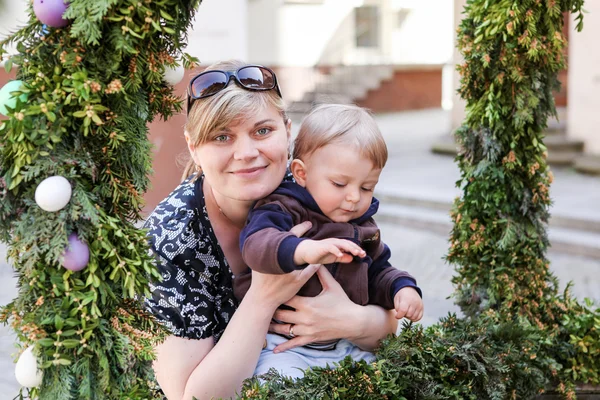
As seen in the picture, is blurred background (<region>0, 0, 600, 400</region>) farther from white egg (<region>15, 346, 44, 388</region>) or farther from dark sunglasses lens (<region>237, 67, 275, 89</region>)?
white egg (<region>15, 346, 44, 388</region>)

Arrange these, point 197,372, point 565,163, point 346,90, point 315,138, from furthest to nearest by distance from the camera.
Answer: point 346,90, point 565,163, point 315,138, point 197,372

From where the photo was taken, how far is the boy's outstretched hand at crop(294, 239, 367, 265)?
182 centimetres

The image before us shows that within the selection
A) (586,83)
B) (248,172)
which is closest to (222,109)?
(248,172)

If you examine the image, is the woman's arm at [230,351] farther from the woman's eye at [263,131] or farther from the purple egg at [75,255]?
the purple egg at [75,255]

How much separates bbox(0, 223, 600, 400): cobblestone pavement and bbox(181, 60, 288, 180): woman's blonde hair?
2.58 metres

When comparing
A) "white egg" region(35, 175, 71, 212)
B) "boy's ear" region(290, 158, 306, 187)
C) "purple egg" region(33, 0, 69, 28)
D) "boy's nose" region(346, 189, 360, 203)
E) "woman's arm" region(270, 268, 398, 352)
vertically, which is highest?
"purple egg" region(33, 0, 69, 28)

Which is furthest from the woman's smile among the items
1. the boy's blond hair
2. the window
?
the window

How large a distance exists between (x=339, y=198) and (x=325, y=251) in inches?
16.2

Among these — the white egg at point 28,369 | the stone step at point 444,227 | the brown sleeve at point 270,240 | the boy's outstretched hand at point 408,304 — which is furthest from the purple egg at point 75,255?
the stone step at point 444,227

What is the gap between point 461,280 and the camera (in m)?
3.04

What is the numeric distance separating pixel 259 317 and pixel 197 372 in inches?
9.6

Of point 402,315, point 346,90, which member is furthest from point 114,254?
point 346,90

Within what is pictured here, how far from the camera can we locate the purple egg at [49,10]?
5.25 ft

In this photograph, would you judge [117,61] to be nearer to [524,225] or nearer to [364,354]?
[364,354]
